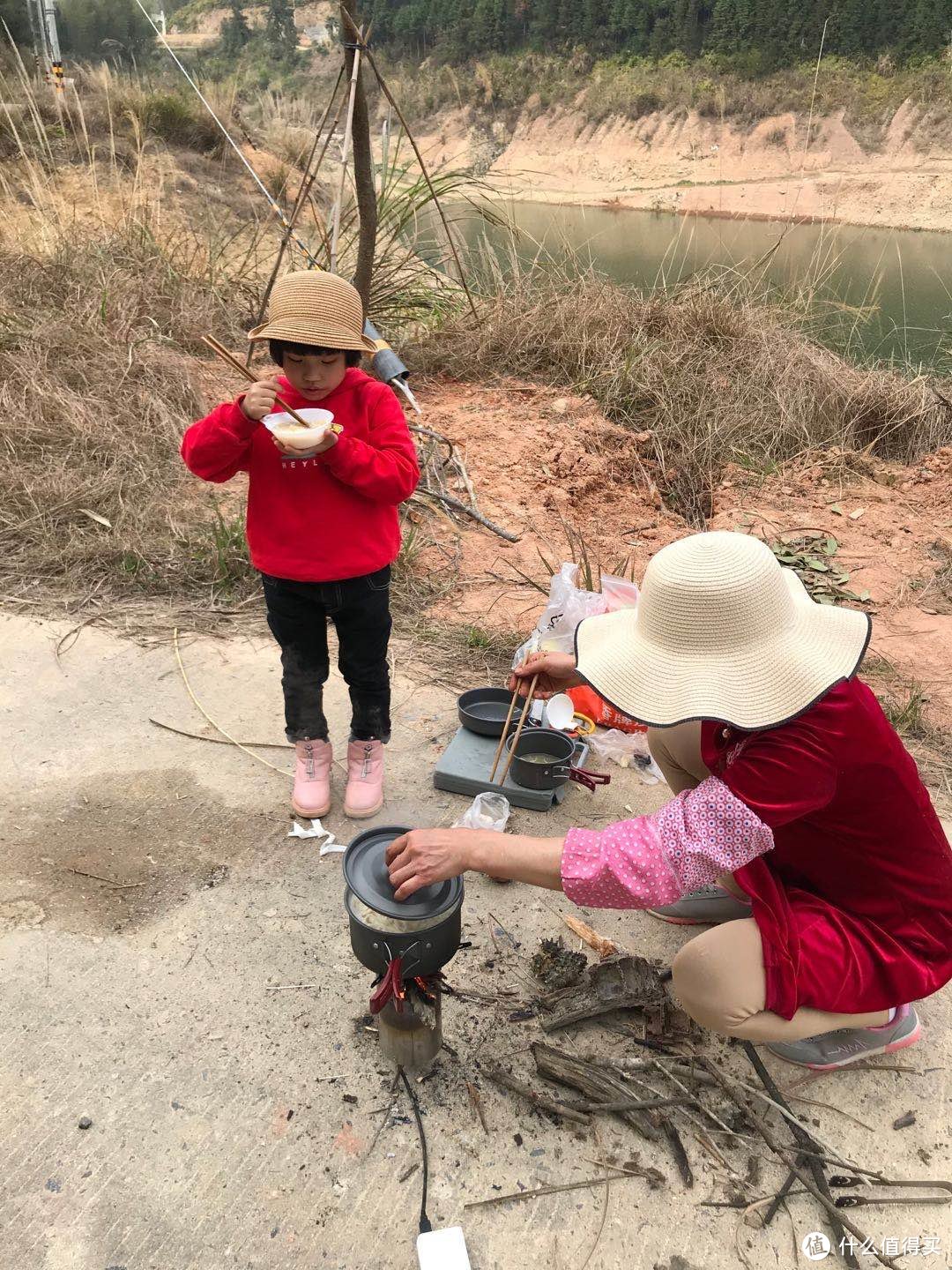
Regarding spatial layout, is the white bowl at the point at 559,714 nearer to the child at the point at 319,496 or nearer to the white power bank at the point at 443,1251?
the child at the point at 319,496

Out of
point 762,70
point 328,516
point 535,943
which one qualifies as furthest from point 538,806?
point 762,70

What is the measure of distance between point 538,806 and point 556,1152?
3.36 feet

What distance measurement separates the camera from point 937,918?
1.59 metres

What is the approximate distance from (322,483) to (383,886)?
1031 millimetres

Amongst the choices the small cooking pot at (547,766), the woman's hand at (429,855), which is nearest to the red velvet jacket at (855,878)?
the woman's hand at (429,855)

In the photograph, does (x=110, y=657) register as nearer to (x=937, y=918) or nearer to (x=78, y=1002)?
(x=78, y=1002)

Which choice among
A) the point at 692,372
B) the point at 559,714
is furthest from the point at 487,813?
the point at 692,372

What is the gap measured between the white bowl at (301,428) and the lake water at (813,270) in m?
5.40

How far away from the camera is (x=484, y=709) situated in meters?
2.80

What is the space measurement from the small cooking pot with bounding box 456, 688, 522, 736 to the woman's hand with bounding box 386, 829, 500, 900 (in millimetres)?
1216

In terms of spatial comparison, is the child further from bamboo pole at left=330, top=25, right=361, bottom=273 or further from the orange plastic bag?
bamboo pole at left=330, top=25, right=361, bottom=273

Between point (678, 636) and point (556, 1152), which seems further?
point (556, 1152)

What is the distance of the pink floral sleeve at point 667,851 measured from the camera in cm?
139

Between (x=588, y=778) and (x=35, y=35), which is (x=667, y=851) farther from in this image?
(x=35, y=35)
